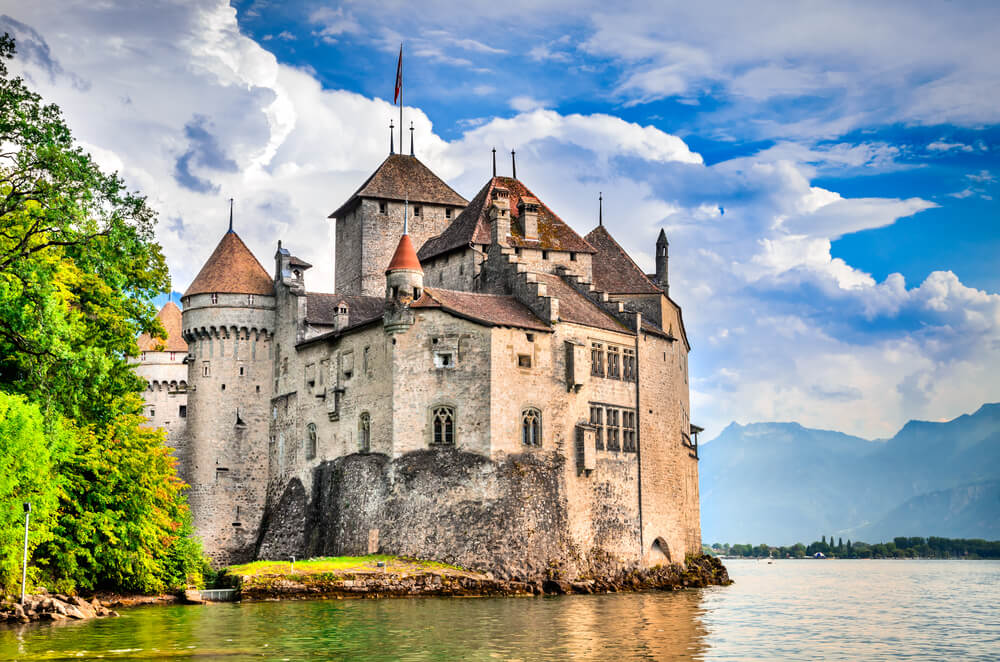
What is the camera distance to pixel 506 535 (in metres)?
60.4

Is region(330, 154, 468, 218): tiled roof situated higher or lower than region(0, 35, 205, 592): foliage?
higher

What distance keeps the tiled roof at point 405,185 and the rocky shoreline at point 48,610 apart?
4655cm

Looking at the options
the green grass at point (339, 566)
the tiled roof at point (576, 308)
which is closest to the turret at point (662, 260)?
the tiled roof at point (576, 308)

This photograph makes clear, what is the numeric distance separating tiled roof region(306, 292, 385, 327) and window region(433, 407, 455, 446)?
11000mm

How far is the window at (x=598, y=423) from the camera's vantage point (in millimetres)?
66438

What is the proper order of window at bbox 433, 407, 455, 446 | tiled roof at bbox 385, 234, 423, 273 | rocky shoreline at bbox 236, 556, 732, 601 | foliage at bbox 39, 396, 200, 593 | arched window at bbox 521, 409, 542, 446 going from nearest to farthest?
foliage at bbox 39, 396, 200, 593 → rocky shoreline at bbox 236, 556, 732, 601 → window at bbox 433, 407, 455, 446 → arched window at bbox 521, 409, 542, 446 → tiled roof at bbox 385, 234, 423, 273

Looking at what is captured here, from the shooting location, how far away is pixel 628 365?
6981 cm

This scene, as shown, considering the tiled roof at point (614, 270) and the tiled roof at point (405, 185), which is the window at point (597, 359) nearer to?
the tiled roof at point (614, 270)

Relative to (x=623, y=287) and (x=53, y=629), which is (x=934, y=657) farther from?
(x=623, y=287)

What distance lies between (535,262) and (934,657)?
41.3 m

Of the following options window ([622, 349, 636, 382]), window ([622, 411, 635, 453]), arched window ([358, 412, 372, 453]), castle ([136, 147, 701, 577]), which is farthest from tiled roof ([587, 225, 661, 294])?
arched window ([358, 412, 372, 453])

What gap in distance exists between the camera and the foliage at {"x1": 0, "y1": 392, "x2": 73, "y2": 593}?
38.9m

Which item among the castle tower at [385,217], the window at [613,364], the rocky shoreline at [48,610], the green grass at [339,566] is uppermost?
the castle tower at [385,217]

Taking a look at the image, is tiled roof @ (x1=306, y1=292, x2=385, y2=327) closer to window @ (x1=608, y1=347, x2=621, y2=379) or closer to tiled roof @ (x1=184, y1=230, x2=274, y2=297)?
tiled roof @ (x1=184, y1=230, x2=274, y2=297)
